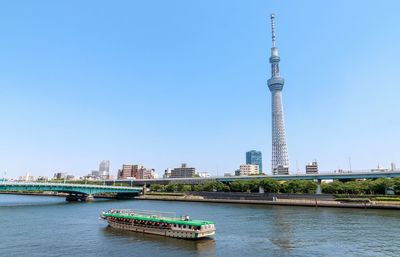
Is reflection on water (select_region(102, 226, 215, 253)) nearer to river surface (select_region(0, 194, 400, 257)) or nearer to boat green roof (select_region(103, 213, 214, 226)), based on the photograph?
river surface (select_region(0, 194, 400, 257))

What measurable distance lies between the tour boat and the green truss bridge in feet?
214

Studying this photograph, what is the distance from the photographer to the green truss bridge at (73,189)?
104 meters

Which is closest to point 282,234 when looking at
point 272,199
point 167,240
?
point 167,240

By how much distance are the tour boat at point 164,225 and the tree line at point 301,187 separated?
236 ft

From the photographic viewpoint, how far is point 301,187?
360 ft

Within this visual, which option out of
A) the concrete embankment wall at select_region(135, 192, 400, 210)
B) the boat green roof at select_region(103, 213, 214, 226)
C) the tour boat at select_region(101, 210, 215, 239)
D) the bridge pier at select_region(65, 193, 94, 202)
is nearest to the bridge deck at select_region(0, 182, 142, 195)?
the bridge pier at select_region(65, 193, 94, 202)

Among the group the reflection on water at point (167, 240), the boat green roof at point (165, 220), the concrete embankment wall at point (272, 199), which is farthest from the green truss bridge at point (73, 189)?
the reflection on water at point (167, 240)

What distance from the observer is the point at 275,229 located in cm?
4809

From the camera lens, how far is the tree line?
315ft

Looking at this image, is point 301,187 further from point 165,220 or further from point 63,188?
point 63,188

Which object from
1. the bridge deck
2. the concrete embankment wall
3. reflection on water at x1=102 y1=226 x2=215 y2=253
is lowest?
reflection on water at x1=102 y1=226 x2=215 y2=253

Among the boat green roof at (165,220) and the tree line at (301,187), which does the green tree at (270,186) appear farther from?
the boat green roof at (165,220)

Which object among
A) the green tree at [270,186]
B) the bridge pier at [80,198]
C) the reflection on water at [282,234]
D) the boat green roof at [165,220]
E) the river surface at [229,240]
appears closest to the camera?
the river surface at [229,240]

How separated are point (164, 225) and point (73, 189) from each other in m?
83.5
